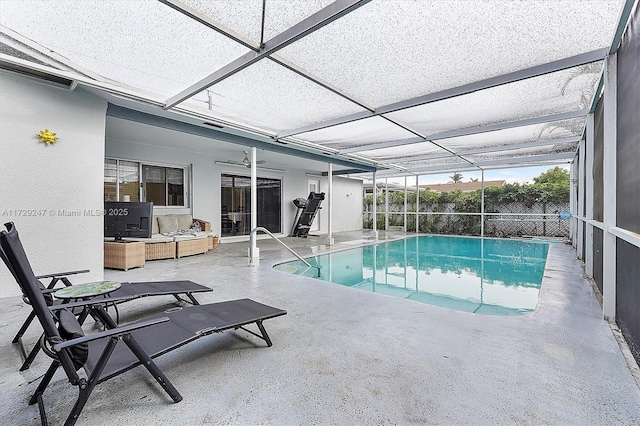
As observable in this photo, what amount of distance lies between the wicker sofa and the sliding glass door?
1.62 m

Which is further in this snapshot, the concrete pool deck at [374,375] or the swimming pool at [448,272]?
the swimming pool at [448,272]

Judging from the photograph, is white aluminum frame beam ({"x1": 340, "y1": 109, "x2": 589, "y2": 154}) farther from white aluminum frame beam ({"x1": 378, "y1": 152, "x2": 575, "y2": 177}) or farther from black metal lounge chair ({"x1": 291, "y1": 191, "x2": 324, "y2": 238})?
white aluminum frame beam ({"x1": 378, "y1": 152, "x2": 575, "y2": 177})

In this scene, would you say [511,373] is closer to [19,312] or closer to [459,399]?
[459,399]

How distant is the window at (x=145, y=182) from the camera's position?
7316mm

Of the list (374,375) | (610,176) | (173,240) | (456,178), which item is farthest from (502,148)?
(456,178)

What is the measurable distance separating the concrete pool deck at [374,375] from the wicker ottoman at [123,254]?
204 cm

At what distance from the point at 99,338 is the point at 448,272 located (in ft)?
20.1

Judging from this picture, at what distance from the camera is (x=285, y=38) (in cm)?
262

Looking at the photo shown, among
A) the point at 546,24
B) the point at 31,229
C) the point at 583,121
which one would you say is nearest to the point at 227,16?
the point at 546,24

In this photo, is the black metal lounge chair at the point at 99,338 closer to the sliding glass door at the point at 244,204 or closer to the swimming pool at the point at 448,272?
the swimming pool at the point at 448,272

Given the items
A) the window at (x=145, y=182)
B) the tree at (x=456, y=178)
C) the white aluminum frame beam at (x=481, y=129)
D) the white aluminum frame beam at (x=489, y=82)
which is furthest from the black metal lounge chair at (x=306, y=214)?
the tree at (x=456, y=178)

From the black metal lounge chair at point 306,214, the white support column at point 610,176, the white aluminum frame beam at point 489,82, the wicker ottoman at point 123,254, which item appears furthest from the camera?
the black metal lounge chair at point 306,214

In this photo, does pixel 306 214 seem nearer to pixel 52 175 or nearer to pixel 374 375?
pixel 52 175

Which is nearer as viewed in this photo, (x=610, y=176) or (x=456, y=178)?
(x=610, y=176)
